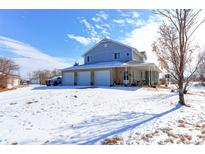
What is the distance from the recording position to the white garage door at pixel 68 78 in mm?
22730

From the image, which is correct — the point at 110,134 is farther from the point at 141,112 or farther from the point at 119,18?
the point at 119,18

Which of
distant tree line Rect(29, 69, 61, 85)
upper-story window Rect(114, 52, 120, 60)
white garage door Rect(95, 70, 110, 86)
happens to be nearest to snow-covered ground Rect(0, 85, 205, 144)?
white garage door Rect(95, 70, 110, 86)

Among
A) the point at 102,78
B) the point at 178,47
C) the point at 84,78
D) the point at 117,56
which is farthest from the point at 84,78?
the point at 178,47

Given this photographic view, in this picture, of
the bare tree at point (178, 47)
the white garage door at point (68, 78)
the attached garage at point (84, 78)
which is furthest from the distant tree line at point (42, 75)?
the bare tree at point (178, 47)

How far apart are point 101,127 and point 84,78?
16280 millimetres

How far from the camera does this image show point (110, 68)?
19.5 m

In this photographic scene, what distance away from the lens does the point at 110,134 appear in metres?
5.03

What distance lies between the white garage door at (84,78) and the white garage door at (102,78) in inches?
43.8

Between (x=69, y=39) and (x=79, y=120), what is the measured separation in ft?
31.1

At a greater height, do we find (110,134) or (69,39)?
(69,39)
